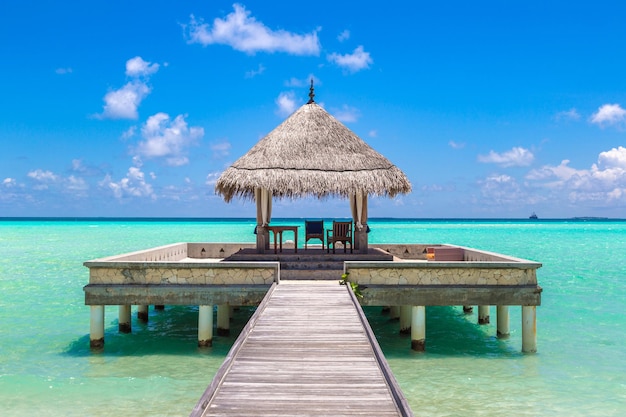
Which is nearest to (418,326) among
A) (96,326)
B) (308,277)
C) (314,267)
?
(308,277)

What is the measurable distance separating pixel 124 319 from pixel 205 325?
3.27 m

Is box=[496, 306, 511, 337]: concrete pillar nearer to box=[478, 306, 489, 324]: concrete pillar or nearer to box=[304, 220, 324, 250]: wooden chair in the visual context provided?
box=[478, 306, 489, 324]: concrete pillar

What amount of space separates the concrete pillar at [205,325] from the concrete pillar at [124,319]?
294 centimetres

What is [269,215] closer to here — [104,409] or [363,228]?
[363,228]

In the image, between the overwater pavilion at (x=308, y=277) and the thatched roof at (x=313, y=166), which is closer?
the overwater pavilion at (x=308, y=277)

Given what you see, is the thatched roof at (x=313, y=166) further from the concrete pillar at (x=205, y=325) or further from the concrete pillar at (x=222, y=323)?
the concrete pillar at (x=205, y=325)

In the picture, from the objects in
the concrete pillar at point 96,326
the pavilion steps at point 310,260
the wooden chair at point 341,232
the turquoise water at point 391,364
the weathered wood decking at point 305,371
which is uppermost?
the wooden chair at point 341,232

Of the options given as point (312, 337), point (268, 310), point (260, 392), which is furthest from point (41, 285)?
point (260, 392)

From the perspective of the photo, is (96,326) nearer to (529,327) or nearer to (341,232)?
(341,232)

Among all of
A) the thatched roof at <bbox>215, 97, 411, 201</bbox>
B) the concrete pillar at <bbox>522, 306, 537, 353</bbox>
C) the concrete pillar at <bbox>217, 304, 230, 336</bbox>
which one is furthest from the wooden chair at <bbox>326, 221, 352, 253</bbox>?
the concrete pillar at <bbox>522, 306, 537, 353</bbox>

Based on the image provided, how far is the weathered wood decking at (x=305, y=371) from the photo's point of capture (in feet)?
16.8

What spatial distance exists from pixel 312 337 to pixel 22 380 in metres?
5.95

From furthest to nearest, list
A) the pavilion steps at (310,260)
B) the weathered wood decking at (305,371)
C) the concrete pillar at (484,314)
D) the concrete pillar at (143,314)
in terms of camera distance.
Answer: the concrete pillar at (143,314), the concrete pillar at (484,314), the pavilion steps at (310,260), the weathered wood decking at (305,371)

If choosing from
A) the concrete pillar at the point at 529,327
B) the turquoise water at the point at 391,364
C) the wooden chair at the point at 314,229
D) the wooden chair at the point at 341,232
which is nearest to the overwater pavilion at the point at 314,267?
the concrete pillar at the point at 529,327
